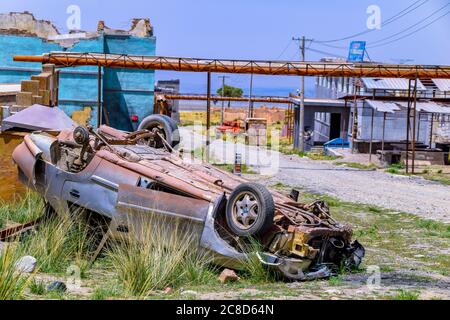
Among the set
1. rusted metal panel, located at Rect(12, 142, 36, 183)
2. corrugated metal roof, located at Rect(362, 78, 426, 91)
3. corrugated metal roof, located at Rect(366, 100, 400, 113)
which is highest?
corrugated metal roof, located at Rect(362, 78, 426, 91)

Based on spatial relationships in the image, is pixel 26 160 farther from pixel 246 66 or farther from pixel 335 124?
pixel 335 124

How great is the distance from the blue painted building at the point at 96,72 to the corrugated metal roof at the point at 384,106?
1086 cm

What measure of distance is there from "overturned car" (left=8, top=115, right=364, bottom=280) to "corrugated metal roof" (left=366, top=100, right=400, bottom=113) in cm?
2214

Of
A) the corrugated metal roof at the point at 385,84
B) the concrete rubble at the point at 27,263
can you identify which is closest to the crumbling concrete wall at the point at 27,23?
the corrugated metal roof at the point at 385,84

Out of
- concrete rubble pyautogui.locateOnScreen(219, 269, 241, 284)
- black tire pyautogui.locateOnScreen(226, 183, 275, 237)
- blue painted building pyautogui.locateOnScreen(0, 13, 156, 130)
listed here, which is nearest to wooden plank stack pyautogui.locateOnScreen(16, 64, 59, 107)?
black tire pyautogui.locateOnScreen(226, 183, 275, 237)

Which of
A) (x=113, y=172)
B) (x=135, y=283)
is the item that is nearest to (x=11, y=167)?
(x=113, y=172)

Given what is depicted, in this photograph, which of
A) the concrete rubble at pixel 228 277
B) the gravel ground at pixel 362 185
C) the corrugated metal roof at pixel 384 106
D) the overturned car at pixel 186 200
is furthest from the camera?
the corrugated metal roof at pixel 384 106

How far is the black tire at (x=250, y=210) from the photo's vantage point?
867 centimetres

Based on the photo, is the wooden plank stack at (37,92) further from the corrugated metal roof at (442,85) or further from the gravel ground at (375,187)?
the corrugated metal roof at (442,85)

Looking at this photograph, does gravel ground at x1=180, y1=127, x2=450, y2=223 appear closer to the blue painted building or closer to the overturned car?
Answer: the overturned car

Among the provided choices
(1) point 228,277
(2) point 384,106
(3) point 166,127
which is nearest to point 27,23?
(2) point 384,106

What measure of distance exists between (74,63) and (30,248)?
1901cm

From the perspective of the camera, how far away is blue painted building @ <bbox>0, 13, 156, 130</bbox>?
1438 inches

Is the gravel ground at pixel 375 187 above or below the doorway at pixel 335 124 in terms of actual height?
below
